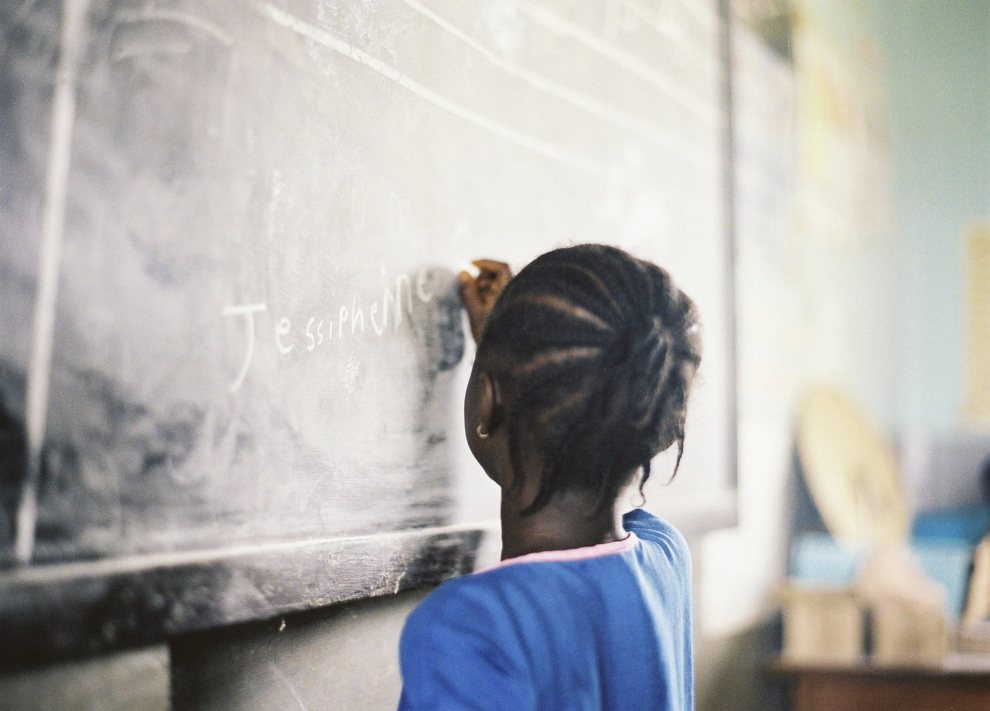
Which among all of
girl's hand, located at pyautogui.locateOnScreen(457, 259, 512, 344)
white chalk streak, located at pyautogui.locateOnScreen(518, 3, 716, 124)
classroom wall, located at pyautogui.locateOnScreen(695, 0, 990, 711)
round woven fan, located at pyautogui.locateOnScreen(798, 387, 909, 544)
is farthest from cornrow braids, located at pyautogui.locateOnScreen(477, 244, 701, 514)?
round woven fan, located at pyautogui.locateOnScreen(798, 387, 909, 544)

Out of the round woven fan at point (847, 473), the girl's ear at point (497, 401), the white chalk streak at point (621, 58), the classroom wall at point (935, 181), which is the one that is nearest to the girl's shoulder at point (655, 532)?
the girl's ear at point (497, 401)

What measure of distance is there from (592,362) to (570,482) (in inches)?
4.2

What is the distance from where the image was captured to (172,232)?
74cm

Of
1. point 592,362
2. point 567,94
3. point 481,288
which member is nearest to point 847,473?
point 567,94

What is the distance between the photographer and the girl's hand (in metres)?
1.07

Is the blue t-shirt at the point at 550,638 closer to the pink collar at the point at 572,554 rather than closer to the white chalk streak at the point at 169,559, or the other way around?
the pink collar at the point at 572,554

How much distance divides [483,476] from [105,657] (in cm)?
50

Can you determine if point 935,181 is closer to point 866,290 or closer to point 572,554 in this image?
point 866,290

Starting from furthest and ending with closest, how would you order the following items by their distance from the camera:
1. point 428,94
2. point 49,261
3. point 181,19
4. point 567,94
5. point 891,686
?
1. point 891,686
2. point 567,94
3. point 428,94
4. point 181,19
5. point 49,261

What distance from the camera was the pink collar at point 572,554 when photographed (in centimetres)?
77

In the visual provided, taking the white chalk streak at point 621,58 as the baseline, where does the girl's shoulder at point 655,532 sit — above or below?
below

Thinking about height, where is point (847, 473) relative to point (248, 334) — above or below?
below

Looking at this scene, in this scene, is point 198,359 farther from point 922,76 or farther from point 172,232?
point 922,76

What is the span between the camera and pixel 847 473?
2.59 m
